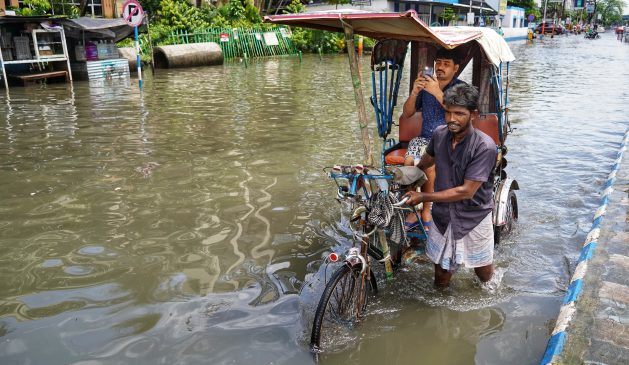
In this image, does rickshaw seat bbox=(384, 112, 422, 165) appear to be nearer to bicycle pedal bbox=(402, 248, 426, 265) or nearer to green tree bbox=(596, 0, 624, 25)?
bicycle pedal bbox=(402, 248, 426, 265)

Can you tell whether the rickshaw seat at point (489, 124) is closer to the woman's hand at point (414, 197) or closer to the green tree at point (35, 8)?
the woman's hand at point (414, 197)

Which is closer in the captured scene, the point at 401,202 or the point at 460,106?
the point at 460,106

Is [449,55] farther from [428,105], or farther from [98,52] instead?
[98,52]

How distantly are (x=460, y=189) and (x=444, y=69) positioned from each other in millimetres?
1460

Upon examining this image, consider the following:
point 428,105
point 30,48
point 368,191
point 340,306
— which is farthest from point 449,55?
point 30,48

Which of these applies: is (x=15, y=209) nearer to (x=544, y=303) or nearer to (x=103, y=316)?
(x=103, y=316)

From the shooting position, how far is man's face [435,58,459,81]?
4.55 meters

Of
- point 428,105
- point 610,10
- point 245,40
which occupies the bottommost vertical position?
point 428,105

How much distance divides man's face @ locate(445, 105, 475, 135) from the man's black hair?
4.49 ft

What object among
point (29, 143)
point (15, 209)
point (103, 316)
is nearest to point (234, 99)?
point (29, 143)

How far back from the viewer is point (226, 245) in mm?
5148

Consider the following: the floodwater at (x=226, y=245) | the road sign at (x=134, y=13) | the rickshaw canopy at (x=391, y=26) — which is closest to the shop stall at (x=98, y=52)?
the road sign at (x=134, y=13)

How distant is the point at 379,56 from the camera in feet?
17.8

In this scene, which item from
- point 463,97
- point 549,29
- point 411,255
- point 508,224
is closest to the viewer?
Answer: point 463,97
